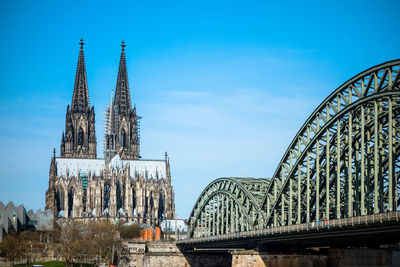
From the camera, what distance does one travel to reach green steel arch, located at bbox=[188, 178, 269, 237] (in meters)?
91.0

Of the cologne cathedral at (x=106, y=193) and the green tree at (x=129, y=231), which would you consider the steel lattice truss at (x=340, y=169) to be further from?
the cologne cathedral at (x=106, y=193)

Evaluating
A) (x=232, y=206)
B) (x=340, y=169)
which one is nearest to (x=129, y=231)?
(x=232, y=206)

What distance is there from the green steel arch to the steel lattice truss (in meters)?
0.14

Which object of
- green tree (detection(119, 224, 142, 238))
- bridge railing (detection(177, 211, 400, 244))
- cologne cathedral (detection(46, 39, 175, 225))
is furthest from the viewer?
cologne cathedral (detection(46, 39, 175, 225))

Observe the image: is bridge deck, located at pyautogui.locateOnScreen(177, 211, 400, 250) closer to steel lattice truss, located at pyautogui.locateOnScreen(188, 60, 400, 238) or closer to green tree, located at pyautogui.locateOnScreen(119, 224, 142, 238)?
steel lattice truss, located at pyautogui.locateOnScreen(188, 60, 400, 238)

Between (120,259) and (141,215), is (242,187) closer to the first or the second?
(120,259)

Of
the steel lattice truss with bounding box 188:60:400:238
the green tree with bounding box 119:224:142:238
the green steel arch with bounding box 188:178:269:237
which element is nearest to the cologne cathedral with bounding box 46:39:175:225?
the green tree with bounding box 119:224:142:238

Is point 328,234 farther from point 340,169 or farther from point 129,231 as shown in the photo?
point 129,231

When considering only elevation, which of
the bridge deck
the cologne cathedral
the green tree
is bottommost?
the bridge deck

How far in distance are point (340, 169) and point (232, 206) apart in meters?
32.0

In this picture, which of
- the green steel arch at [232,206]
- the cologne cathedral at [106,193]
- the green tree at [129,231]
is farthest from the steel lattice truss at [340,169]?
the cologne cathedral at [106,193]

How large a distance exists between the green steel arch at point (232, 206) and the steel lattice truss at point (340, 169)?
0.46 ft

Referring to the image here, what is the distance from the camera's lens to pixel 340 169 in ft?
224

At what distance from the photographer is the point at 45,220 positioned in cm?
17325
